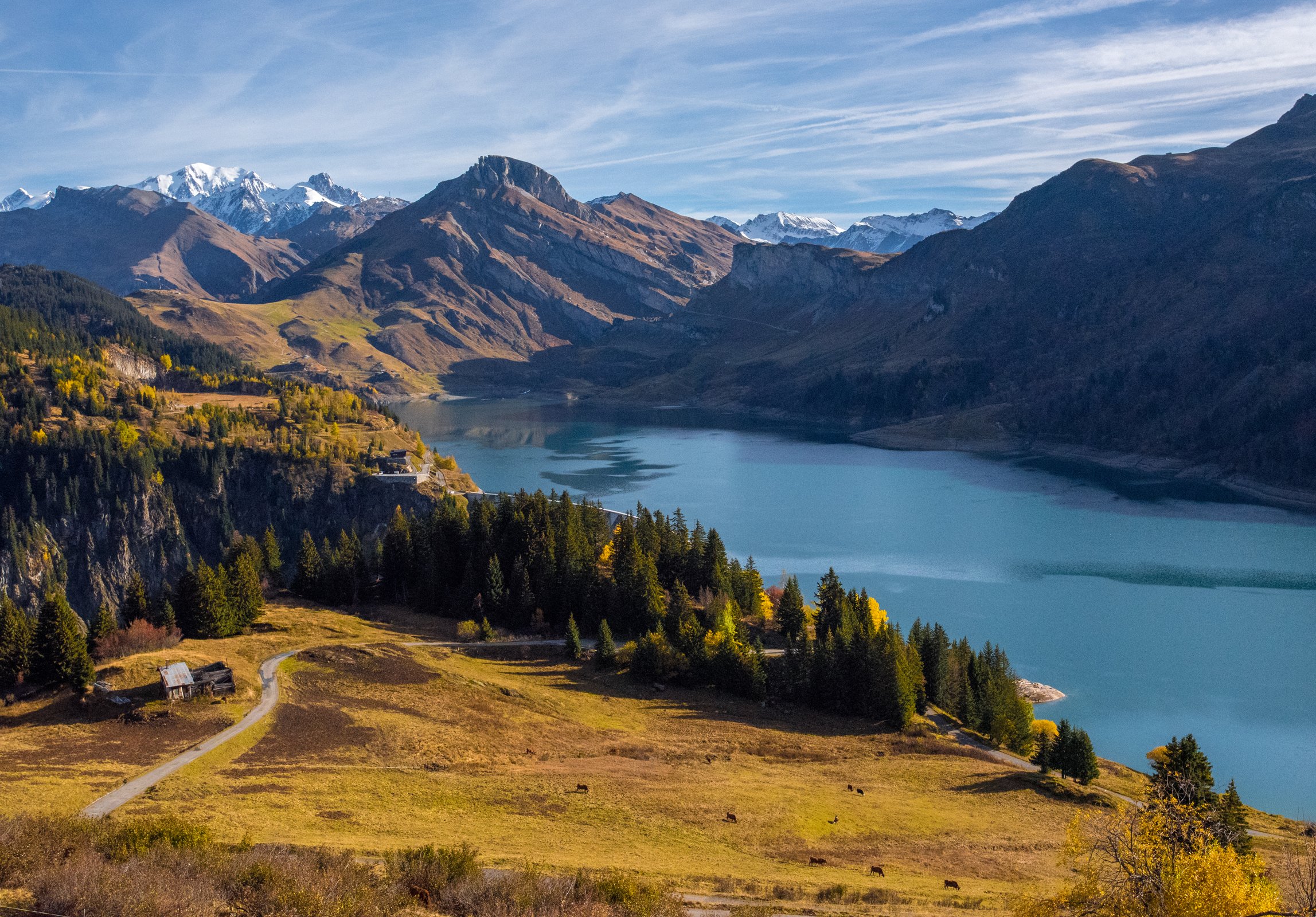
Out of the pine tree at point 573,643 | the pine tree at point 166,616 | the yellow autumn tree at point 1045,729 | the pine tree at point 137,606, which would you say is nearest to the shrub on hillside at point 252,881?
the pine tree at point 166,616

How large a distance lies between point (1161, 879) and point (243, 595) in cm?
6264

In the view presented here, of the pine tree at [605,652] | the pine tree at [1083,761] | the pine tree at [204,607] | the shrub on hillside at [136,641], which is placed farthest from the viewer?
the pine tree at [605,652]

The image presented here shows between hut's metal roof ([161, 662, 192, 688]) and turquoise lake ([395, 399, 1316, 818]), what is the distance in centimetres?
6152

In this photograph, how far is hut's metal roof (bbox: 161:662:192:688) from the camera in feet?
164

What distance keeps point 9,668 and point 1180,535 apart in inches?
5883

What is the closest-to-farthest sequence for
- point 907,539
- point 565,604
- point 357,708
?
1. point 357,708
2. point 565,604
3. point 907,539

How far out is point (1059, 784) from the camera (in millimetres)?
54500

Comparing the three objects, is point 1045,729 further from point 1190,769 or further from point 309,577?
point 309,577

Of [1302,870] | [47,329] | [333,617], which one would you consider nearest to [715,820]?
[1302,870]

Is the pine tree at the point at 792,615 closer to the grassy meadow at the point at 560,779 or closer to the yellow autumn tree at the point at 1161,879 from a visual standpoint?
the grassy meadow at the point at 560,779

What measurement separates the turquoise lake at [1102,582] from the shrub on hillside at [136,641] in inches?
2591

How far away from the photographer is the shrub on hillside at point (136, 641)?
6062 centimetres

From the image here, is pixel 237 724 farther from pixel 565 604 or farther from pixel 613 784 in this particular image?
pixel 565 604

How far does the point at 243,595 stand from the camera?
70.6m
